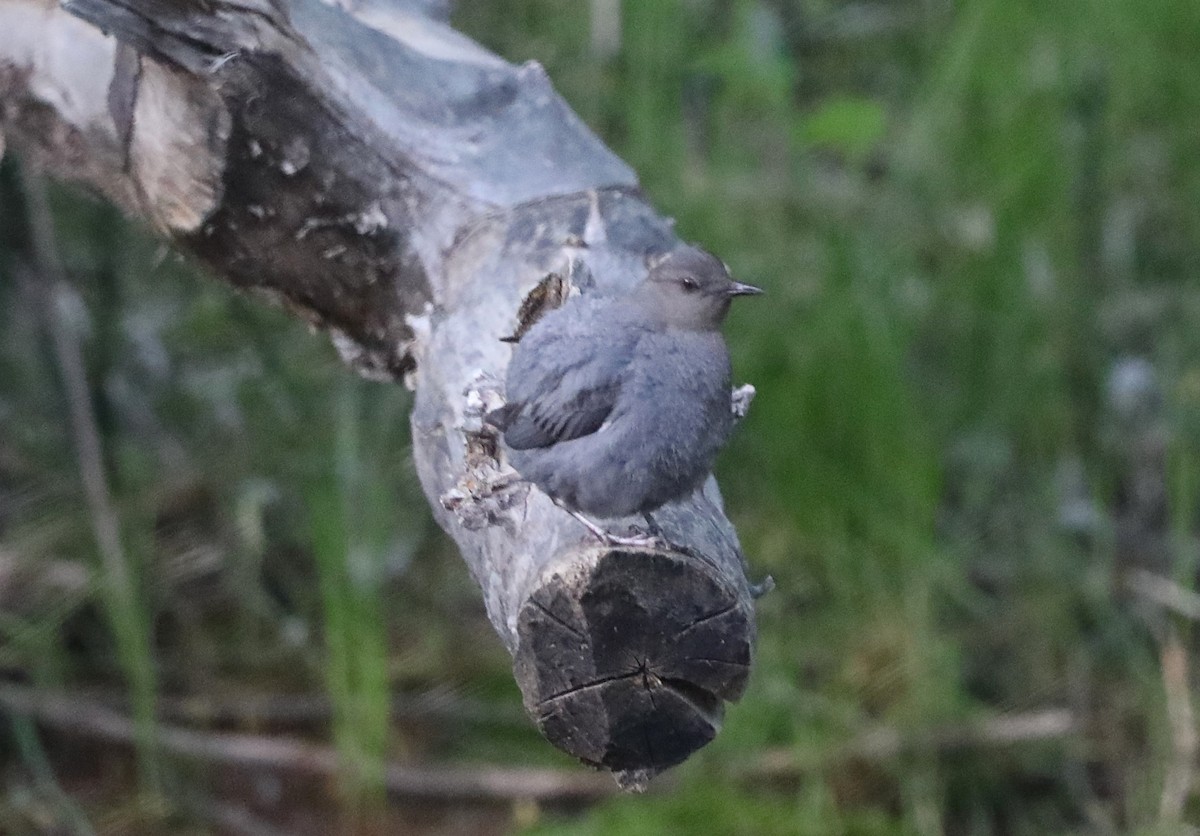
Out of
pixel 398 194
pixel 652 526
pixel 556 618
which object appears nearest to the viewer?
pixel 556 618

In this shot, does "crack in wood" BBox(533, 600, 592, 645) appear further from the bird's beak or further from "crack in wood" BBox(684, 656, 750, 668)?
the bird's beak

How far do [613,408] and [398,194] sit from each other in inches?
18.8

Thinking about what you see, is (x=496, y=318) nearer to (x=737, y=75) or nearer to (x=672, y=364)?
(x=672, y=364)

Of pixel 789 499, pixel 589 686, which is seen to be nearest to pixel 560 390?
pixel 589 686

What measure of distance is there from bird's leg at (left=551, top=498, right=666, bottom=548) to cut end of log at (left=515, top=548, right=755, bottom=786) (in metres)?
0.01

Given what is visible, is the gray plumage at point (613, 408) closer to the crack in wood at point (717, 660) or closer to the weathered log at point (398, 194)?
the weathered log at point (398, 194)

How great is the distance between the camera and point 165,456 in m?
3.17

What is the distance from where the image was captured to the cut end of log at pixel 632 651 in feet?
3.75

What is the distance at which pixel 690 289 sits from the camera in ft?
5.15

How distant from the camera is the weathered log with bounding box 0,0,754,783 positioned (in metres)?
1.27

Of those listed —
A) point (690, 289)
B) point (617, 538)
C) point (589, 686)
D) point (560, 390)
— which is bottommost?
point (589, 686)

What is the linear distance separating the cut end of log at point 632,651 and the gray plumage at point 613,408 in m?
0.15

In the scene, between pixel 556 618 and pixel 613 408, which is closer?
pixel 556 618

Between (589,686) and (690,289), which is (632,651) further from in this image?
(690,289)
